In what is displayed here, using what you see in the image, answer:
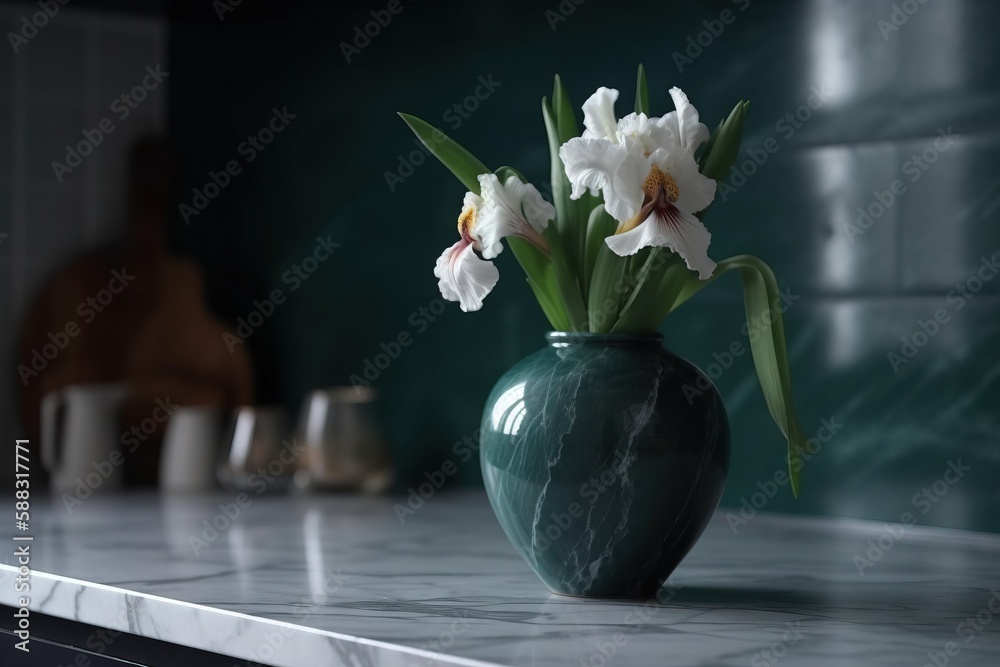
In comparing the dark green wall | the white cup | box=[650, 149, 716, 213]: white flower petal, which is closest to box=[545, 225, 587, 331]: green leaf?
box=[650, 149, 716, 213]: white flower petal

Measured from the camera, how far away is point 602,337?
Result: 94 centimetres

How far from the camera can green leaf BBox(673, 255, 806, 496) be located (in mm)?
913

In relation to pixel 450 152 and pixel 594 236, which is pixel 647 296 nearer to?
pixel 594 236

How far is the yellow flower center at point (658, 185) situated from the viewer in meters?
0.87

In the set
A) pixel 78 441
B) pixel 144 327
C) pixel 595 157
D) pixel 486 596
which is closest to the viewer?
pixel 595 157

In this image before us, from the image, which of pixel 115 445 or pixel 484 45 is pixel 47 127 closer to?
pixel 115 445

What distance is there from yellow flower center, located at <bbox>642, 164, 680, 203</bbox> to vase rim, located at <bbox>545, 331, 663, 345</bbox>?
0.40ft

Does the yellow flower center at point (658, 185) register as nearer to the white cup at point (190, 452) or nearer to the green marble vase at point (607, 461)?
the green marble vase at point (607, 461)

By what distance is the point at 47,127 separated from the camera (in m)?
1.84

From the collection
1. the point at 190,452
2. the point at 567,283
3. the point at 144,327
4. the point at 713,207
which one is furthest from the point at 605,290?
the point at 144,327

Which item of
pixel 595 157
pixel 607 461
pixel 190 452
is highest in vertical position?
pixel 595 157

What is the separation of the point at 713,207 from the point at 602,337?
589 mm

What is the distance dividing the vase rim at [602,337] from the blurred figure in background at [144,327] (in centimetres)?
107

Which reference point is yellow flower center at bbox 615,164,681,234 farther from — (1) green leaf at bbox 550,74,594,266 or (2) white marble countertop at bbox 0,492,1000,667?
(2) white marble countertop at bbox 0,492,1000,667
